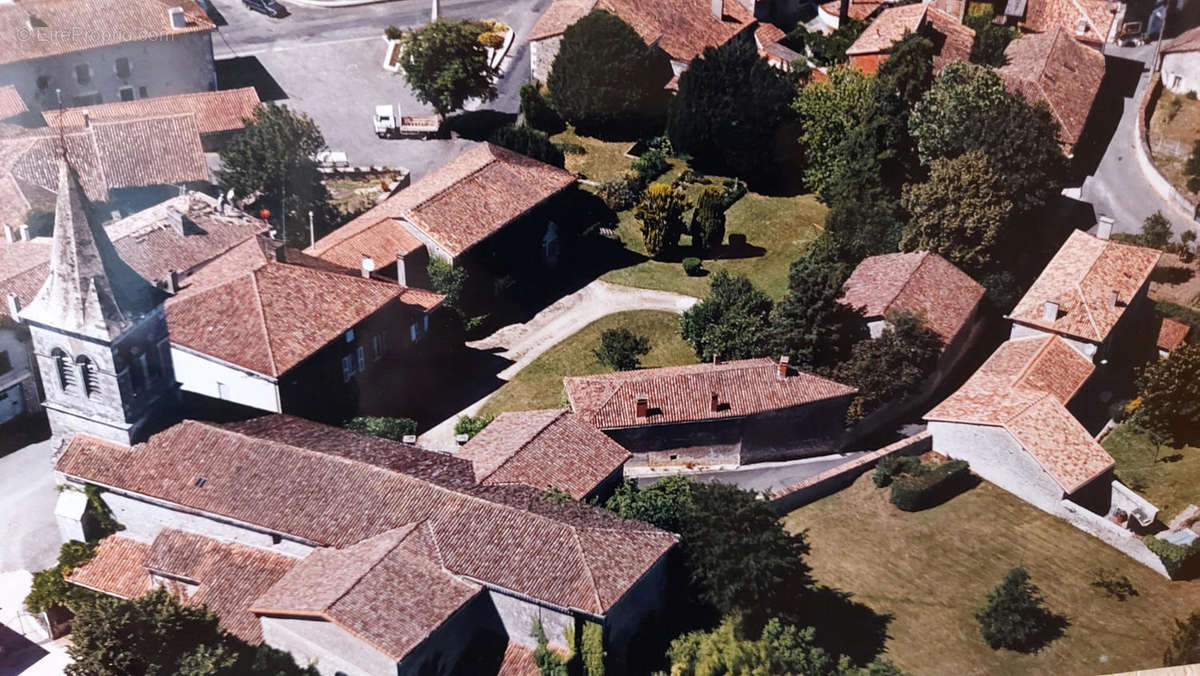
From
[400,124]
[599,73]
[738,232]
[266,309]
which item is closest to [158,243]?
[266,309]

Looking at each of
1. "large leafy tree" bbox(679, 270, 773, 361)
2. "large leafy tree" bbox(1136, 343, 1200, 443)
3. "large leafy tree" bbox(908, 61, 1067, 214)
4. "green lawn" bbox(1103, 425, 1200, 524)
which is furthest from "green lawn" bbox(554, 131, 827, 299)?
"large leafy tree" bbox(1136, 343, 1200, 443)

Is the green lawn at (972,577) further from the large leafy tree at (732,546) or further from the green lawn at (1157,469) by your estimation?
the green lawn at (1157,469)

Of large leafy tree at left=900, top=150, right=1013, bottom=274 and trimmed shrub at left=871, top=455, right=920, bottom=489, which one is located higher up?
large leafy tree at left=900, top=150, right=1013, bottom=274

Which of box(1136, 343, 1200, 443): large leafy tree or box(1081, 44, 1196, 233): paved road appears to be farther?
box(1081, 44, 1196, 233): paved road

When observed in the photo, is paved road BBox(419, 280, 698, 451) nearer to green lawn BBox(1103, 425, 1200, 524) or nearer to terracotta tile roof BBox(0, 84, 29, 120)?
green lawn BBox(1103, 425, 1200, 524)

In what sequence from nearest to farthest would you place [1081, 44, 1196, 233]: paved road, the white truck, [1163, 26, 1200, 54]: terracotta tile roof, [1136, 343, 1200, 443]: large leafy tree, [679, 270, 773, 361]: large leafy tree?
[1136, 343, 1200, 443]: large leafy tree → [679, 270, 773, 361]: large leafy tree → [1163, 26, 1200, 54]: terracotta tile roof → [1081, 44, 1196, 233]: paved road → the white truck

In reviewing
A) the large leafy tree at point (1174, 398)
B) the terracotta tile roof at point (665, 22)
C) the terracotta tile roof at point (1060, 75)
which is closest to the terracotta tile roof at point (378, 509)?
the large leafy tree at point (1174, 398)

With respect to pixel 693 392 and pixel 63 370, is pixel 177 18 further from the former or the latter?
pixel 693 392
